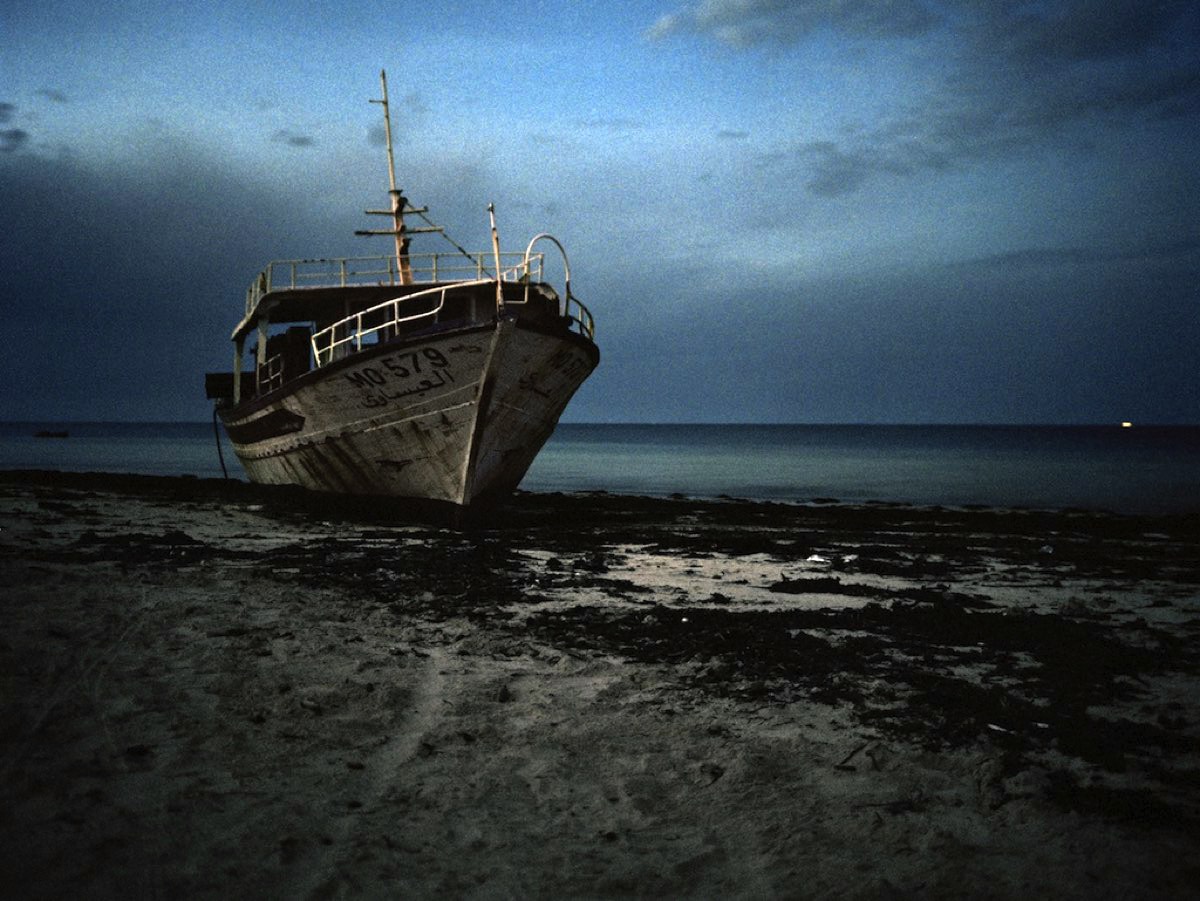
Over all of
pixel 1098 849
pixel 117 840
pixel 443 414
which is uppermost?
pixel 443 414

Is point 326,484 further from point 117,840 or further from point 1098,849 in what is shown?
point 1098,849

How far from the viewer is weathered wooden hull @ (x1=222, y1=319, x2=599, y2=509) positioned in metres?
12.4

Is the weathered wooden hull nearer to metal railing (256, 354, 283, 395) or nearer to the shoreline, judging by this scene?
the shoreline

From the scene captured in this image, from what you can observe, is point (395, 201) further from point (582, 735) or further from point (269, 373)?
point (582, 735)

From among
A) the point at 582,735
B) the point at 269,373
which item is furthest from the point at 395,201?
the point at 582,735

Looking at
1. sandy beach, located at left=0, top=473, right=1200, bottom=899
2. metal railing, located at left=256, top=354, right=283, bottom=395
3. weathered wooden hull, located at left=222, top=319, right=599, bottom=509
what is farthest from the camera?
metal railing, located at left=256, top=354, right=283, bottom=395

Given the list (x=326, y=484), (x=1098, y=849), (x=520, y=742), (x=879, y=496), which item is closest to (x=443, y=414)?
(x=326, y=484)

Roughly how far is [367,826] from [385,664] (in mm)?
2220

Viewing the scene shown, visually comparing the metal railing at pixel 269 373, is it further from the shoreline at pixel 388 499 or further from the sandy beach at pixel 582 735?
the sandy beach at pixel 582 735

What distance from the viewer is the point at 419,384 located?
41.7 ft

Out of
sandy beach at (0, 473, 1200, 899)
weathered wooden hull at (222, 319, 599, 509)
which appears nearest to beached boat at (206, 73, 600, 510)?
weathered wooden hull at (222, 319, 599, 509)

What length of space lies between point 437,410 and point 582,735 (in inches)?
364

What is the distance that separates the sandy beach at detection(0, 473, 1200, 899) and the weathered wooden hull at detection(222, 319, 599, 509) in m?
4.19

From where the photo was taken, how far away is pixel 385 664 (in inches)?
209
